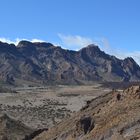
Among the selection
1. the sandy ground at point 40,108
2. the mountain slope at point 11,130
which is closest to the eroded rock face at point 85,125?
the mountain slope at point 11,130

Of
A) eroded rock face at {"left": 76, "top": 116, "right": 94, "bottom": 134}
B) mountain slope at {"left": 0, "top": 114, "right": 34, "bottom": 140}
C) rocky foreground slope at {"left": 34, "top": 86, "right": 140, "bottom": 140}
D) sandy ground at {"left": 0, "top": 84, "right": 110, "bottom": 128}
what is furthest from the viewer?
sandy ground at {"left": 0, "top": 84, "right": 110, "bottom": 128}

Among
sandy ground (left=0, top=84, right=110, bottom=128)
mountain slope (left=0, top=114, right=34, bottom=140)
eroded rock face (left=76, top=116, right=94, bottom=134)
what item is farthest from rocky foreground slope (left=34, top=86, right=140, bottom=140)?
sandy ground (left=0, top=84, right=110, bottom=128)

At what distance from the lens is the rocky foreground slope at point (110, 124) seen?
48.9 feet

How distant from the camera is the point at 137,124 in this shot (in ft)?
48.6

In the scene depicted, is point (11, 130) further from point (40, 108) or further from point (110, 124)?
point (40, 108)

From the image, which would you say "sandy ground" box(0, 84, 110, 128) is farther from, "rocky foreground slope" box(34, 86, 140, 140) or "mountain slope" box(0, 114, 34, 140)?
"rocky foreground slope" box(34, 86, 140, 140)

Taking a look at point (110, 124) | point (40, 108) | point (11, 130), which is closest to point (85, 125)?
point (110, 124)

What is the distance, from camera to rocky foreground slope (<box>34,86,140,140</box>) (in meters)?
14.9

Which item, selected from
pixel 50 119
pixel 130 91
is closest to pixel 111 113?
pixel 130 91

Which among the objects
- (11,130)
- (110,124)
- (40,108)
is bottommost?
(11,130)

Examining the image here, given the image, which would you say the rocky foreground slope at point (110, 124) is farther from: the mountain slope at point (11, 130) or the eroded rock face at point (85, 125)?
the mountain slope at point (11, 130)

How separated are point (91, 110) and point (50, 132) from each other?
6.49 feet

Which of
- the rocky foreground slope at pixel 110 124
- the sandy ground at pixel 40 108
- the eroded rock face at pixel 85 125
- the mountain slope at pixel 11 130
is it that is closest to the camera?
the rocky foreground slope at pixel 110 124

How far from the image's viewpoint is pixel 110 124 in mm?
15602
